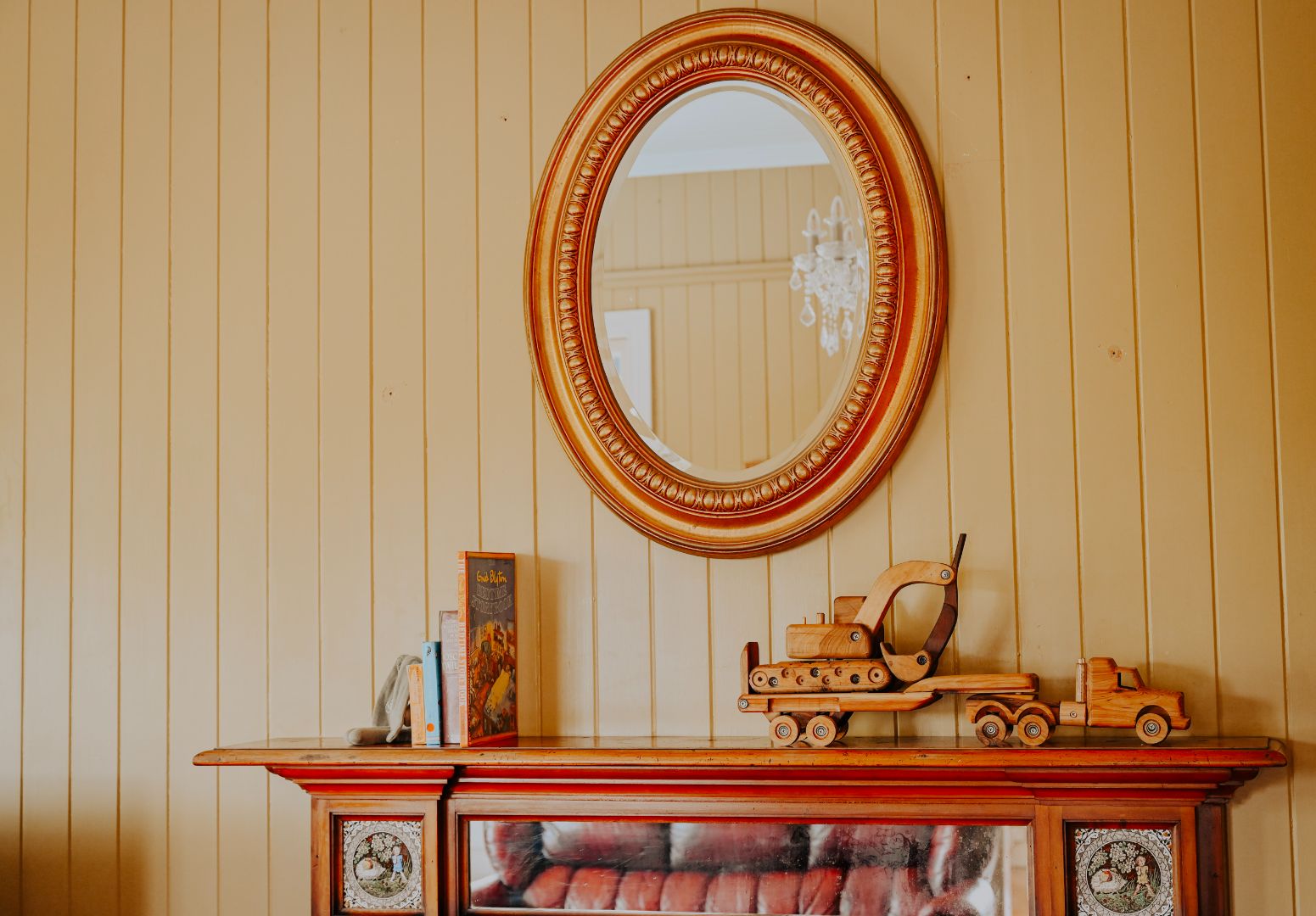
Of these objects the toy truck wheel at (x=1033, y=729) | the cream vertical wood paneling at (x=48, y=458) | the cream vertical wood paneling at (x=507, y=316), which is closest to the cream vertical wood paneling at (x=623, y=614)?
the cream vertical wood paneling at (x=507, y=316)

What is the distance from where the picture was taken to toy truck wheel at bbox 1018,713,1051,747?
1.80 metres

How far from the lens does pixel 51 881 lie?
2.35 meters

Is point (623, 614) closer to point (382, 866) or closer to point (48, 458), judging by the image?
point (382, 866)

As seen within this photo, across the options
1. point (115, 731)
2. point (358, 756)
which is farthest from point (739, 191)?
point (115, 731)

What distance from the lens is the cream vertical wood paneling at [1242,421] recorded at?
1.90 metres

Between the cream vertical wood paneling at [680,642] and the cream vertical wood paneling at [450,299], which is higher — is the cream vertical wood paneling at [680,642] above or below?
below

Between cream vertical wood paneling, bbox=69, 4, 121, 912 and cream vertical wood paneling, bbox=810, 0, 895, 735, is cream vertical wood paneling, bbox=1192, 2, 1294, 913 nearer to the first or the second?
cream vertical wood paneling, bbox=810, 0, 895, 735

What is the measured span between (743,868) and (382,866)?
0.62 m

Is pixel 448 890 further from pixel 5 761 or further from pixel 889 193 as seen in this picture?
pixel 889 193

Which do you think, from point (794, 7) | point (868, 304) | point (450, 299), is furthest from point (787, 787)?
point (794, 7)

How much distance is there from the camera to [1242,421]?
196 cm

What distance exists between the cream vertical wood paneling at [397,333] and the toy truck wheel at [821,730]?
0.76m

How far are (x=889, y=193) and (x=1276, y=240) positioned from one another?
0.63m

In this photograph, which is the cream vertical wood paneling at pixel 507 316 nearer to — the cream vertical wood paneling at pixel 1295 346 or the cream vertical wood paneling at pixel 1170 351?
the cream vertical wood paneling at pixel 1170 351
